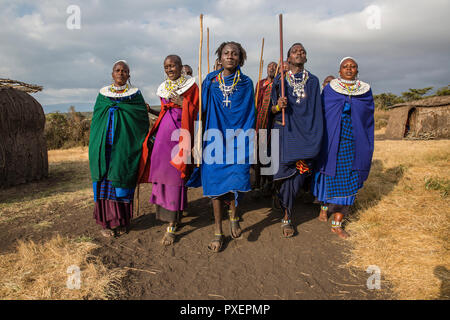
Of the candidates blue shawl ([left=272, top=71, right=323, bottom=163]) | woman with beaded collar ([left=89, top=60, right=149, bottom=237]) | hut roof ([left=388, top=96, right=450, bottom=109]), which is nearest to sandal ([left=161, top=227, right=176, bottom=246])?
woman with beaded collar ([left=89, top=60, right=149, bottom=237])

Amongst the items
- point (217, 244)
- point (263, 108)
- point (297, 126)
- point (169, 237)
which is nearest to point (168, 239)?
point (169, 237)

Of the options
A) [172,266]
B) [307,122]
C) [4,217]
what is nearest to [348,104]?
[307,122]

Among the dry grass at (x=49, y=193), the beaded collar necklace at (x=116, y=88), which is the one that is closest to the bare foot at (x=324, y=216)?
the beaded collar necklace at (x=116, y=88)

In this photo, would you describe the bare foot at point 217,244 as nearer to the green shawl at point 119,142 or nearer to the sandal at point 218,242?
the sandal at point 218,242

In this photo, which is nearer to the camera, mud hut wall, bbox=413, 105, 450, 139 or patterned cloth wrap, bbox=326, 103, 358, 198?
patterned cloth wrap, bbox=326, 103, 358, 198

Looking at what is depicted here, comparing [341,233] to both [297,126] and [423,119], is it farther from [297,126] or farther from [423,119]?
[423,119]

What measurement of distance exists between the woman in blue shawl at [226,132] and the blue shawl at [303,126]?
539 mm

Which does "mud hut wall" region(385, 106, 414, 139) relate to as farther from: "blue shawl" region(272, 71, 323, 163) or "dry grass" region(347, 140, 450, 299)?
"blue shawl" region(272, 71, 323, 163)

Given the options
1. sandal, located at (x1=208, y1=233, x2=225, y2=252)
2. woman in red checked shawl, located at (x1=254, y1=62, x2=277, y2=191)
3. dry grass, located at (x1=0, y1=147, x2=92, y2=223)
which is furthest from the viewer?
dry grass, located at (x1=0, y1=147, x2=92, y2=223)

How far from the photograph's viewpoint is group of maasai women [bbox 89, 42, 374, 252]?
3.28 metres

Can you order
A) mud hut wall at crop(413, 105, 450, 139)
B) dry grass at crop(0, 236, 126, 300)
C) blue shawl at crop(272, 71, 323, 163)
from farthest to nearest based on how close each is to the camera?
1. mud hut wall at crop(413, 105, 450, 139)
2. blue shawl at crop(272, 71, 323, 163)
3. dry grass at crop(0, 236, 126, 300)

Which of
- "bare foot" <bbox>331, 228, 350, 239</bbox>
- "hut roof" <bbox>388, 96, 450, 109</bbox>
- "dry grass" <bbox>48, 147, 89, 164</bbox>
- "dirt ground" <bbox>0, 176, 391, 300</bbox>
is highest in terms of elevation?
"hut roof" <bbox>388, 96, 450, 109</bbox>

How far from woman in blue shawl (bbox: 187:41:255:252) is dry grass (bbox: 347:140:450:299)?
153 centimetres

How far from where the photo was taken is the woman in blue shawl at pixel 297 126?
3514 mm
